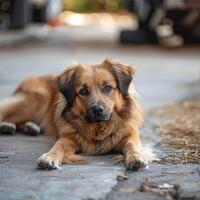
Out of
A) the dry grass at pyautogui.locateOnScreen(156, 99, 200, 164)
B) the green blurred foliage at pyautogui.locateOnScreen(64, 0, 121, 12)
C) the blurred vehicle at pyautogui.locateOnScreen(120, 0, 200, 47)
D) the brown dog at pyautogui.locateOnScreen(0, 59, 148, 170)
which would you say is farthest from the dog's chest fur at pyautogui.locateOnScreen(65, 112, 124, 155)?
the green blurred foliage at pyautogui.locateOnScreen(64, 0, 121, 12)

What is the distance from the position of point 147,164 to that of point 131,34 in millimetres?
13947

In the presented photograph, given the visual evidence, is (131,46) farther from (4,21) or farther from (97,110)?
(97,110)

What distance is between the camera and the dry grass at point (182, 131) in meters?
5.88

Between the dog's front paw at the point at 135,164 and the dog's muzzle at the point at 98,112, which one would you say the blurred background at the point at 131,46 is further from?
the dog's front paw at the point at 135,164

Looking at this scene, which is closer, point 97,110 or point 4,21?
point 97,110

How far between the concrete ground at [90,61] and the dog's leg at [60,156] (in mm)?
86

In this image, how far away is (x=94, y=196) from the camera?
14.9ft

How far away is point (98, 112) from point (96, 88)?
0.96 feet

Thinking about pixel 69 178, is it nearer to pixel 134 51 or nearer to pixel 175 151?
pixel 175 151

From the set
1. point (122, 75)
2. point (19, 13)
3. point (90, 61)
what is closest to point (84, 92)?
point (122, 75)

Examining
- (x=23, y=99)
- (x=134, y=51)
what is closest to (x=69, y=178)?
(x=23, y=99)

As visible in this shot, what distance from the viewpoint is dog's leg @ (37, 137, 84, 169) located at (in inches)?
211

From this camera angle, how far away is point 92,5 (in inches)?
1644

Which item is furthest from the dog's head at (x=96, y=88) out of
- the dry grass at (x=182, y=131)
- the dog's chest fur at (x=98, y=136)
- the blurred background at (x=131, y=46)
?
the blurred background at (x=131, y=46)
